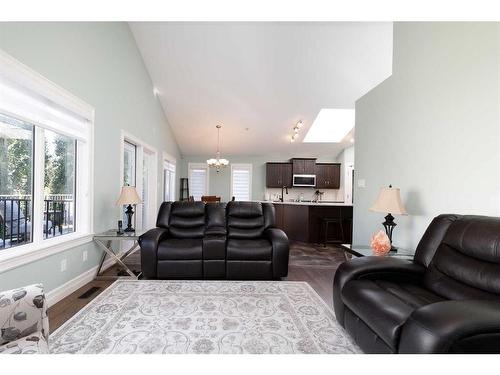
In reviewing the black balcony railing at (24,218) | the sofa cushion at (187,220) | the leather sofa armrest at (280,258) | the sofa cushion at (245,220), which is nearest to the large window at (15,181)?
the black balcony railing at (24,218)

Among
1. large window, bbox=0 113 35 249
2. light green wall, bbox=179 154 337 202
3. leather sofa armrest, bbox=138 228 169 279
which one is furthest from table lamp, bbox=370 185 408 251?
light green wall, bbox=179 154 337 202

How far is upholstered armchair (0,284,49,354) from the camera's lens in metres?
1.08

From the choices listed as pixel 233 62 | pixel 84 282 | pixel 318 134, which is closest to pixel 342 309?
pixel 84 282

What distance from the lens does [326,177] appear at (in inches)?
330

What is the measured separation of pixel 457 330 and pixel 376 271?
87 cm

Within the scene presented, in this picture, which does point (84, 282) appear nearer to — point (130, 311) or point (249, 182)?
point (130, 311)

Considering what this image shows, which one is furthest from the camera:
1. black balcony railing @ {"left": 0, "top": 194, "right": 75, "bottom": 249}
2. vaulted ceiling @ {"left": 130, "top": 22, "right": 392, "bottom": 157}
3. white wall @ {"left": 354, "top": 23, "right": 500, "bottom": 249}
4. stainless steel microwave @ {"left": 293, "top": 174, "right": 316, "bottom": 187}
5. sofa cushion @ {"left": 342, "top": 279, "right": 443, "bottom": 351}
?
stainless steel microwave @ {"left": 293, "top": 174, "right": 316, "bottom": 187}

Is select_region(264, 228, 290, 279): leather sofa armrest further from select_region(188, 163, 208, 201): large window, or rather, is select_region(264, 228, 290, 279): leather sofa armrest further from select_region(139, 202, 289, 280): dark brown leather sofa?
select_region(188, 163, 208, 201): large window

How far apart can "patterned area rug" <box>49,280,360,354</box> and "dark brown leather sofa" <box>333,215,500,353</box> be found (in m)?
0.40

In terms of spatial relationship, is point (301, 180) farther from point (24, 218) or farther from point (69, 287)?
point (24, 218)

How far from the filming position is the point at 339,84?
17.4 feet

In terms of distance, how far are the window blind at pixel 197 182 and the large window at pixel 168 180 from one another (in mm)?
1130

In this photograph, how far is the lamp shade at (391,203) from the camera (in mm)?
2555

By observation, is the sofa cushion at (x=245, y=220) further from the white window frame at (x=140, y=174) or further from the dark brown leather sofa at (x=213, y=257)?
the white window frame at (x=140, y=174)
